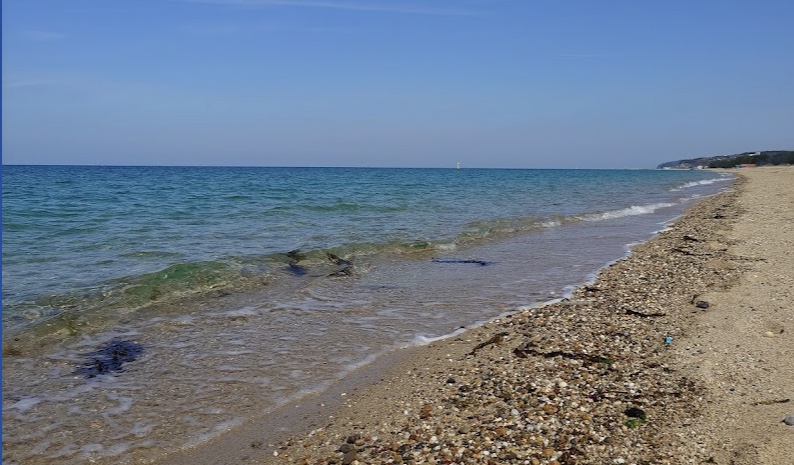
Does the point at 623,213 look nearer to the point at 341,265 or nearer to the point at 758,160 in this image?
the point at 341,265

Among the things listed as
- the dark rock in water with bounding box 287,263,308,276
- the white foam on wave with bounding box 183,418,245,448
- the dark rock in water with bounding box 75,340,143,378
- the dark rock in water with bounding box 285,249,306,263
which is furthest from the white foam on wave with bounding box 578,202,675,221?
the white foam on wave with bounding box 183,418,245,448

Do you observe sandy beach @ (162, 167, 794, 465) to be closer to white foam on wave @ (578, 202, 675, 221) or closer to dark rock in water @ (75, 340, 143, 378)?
dark rock in water @ (75, 340, 143, 378)

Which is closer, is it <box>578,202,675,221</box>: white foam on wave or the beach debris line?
the beach debris line

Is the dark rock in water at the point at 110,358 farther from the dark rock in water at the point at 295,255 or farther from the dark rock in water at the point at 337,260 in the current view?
the dark rock in water at the point at 337,260

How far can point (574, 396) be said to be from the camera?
4898 millimetres

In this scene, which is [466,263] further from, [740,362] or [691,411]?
[691,411]

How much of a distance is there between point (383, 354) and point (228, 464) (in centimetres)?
261

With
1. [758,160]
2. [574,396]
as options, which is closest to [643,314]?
[574,396]

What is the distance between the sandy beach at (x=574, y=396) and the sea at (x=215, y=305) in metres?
0.52

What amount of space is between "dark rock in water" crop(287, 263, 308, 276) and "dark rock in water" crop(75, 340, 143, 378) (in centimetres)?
449

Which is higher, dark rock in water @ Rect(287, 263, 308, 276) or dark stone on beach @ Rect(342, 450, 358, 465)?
→ dark rock in water @ Rect(287, 263, 308, 276)

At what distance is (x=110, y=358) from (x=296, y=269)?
531 centimetres

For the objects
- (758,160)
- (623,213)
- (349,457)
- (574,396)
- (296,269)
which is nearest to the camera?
(349,457)

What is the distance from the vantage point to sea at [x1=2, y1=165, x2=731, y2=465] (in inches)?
200
